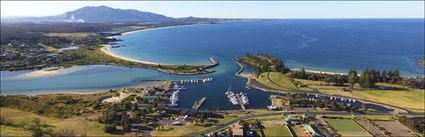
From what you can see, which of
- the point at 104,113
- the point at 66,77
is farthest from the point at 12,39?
the point at 104,113

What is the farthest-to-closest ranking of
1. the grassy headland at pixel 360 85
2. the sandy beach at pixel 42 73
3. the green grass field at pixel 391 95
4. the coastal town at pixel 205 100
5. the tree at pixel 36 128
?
1. the sandy beach at pixel 42 73
2. the grassy headland at pixel 360 85
3. the green grass field at pixel 391 95
4. the coastal town at pixel 205 100
5. the tree at pixel 36 128

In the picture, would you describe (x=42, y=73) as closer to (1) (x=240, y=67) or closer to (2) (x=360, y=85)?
(1) (x=240, y=67)

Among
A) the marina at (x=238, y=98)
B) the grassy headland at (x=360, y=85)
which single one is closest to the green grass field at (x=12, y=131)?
the marina at (x=238, y=98)

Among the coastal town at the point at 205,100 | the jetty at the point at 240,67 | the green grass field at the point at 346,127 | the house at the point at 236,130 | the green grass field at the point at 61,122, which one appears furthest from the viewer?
the jetty at the point at 240,67

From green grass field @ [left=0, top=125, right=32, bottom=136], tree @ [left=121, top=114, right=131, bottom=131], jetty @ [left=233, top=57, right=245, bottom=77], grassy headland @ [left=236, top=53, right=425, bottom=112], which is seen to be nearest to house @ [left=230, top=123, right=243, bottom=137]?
tree @ [left=121, top=114, right=131, bottom=131]

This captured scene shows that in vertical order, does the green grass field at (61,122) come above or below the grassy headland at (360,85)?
below

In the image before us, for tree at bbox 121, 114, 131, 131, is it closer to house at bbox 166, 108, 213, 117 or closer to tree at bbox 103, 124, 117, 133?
tree at bbox 103, 124, 117, 133

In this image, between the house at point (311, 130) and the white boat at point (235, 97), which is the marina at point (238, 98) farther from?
the house at point (311, 130)

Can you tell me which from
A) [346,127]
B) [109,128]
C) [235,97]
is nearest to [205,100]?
[235,97]
